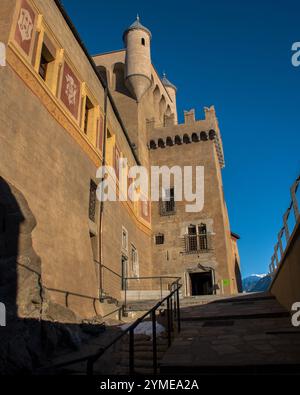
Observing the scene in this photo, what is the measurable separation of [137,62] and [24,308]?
22.1 meters

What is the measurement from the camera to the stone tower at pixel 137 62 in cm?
2575

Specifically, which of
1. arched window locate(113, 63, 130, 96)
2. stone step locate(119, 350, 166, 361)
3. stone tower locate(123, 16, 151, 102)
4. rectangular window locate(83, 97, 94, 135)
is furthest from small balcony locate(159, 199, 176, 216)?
stone step locate(119, 350, 166, 361)

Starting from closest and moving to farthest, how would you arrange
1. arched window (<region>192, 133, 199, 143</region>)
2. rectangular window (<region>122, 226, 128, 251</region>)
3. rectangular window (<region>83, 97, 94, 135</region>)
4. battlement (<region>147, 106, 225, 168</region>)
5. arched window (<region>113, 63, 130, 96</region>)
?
1. rectangular window (<region>83, 97, 94, 135</region>)
2. rectangular window (<region>122, 226, 128, 251</region>)
3. battlement (<region>147, 106, 225, 168</region>)
4. arched window (<region>192, 133, 199, 143</region>)
5. arched window (<region>113, 63, 130, 96</region>)

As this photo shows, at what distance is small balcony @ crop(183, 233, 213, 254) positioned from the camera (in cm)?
2300

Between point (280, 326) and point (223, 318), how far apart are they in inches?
78.6

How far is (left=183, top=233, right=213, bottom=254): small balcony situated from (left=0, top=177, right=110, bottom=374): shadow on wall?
47.5 feet

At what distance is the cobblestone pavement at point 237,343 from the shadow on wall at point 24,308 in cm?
262

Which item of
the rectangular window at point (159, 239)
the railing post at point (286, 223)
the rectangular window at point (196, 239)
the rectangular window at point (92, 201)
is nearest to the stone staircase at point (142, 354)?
the railing post at point (286, 223)

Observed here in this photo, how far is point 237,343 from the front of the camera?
6.59m

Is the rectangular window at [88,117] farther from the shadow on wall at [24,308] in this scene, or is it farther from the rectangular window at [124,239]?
the shadow on wall at [24,308]

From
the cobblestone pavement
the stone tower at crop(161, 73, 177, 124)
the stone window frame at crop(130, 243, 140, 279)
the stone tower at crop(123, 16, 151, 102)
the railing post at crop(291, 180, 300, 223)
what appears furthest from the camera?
the stone tower at crop(161, 73, 177, 124)

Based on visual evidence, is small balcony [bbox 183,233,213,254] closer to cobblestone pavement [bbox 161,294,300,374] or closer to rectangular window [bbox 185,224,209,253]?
rectangular window [bbox 185,224,209,253]
